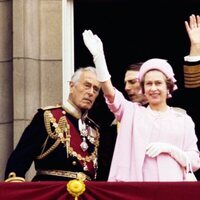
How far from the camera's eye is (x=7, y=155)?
998cm

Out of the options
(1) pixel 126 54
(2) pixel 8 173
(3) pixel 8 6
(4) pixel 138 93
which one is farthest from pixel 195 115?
(1) pixel 126 54

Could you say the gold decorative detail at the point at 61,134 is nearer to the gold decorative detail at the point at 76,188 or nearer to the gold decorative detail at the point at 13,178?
the gold decorative detail at the point at 13,178

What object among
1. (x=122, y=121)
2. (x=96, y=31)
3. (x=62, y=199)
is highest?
(x=96, y=31)

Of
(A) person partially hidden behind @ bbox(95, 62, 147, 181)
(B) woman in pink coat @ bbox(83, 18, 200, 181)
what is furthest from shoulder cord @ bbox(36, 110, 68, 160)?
(B) woman in pink coat @ bbox(83, 18, 200, 181)

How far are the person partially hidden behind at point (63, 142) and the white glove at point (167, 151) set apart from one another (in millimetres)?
860

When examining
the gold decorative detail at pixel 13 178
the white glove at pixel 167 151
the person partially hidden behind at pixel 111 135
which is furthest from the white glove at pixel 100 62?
the gold decorative detail at pixel 13 178

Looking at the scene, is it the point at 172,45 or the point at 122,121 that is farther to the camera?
the point at 172,45

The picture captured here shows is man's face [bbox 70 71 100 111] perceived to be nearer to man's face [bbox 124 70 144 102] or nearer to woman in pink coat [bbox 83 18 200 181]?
man's face [bbox 124 70 144 102]

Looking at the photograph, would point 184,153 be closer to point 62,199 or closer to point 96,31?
point 62,199

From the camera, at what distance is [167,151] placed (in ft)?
25.9

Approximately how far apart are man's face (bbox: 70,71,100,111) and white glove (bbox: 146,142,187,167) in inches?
36.4

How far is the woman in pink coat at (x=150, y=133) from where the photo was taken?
7.92 meters

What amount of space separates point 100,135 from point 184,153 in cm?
116

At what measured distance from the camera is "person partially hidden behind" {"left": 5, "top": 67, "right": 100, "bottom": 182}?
8.52 meters
